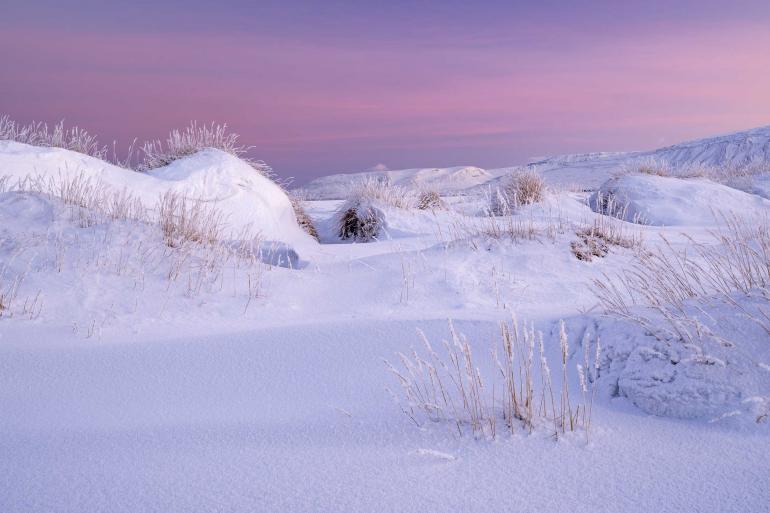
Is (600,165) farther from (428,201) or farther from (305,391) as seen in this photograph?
(305,391)

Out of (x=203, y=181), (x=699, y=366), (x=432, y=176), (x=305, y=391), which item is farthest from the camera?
(x=432, y=176)

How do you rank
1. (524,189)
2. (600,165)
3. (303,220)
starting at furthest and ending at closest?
1. (600,165)
2. (524,189)
3. (303,220)

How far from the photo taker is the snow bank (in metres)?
8.95

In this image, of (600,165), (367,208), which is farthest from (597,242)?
(600,165)

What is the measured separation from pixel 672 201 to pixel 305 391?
1227cm

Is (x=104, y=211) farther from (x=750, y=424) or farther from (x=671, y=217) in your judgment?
(x=671, y=217)

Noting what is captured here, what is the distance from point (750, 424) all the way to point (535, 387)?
967mm

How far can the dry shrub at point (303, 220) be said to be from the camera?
11.9 meters

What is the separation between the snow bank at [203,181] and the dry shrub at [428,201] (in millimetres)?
2728

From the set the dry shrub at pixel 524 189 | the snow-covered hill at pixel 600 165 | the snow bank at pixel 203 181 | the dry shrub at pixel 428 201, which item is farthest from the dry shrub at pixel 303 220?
the snow-covered hill at pixel 600 165

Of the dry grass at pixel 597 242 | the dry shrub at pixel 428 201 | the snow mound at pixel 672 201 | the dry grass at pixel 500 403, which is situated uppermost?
the dry shrub at pixel 428 201

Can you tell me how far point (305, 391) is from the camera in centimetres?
328

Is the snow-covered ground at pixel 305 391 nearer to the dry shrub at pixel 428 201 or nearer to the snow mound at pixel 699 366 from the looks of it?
the snow mound at pixel 699 366

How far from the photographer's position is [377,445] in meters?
2.63
